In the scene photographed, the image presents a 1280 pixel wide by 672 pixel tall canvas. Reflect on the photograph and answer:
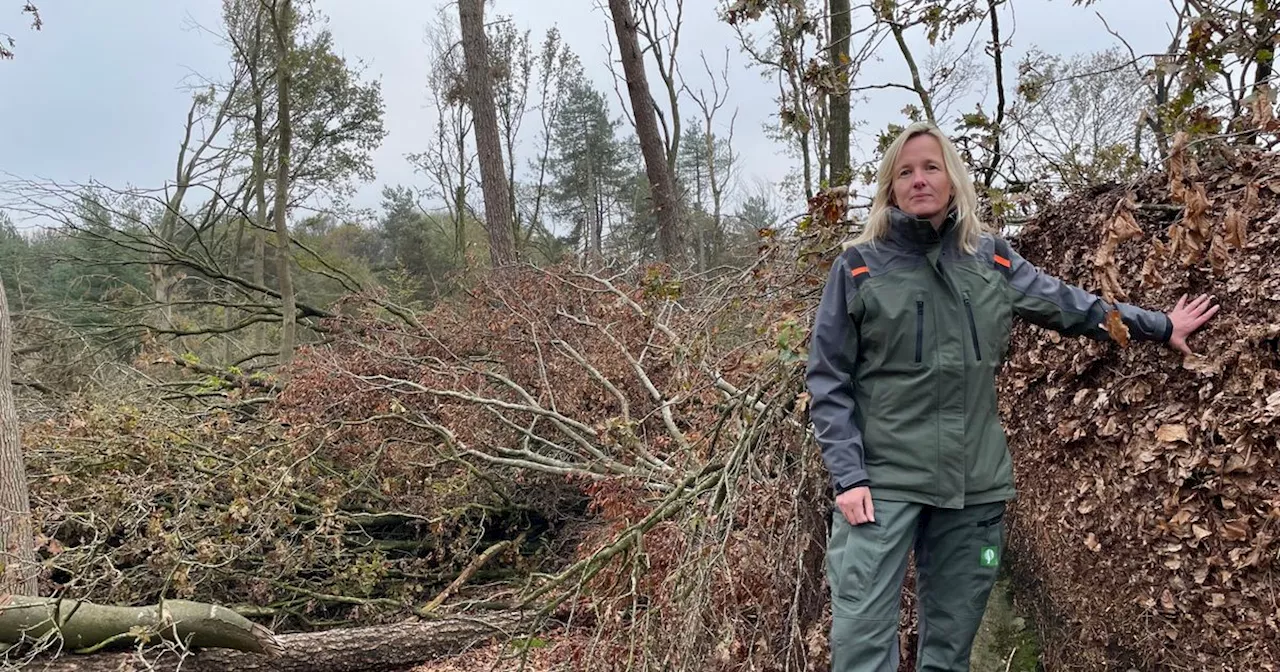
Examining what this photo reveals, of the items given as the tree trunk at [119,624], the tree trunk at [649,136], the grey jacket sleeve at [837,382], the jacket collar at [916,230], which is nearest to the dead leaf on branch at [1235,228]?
the jacket collar at [916,230]

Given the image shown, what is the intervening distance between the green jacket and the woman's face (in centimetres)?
6

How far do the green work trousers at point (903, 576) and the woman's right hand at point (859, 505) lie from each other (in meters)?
0.03

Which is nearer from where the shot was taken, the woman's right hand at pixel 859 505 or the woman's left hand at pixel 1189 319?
the woman's right hand at pixel 859 505

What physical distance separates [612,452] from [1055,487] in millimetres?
3650

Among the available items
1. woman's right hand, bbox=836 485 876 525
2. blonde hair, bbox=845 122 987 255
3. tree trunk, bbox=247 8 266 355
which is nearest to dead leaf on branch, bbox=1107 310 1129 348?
blonde hair, bbox=845 122 987 255

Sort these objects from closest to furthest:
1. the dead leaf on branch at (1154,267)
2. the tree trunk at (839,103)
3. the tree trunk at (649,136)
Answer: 1. the dead leaf on branch at (1154,267)
2. the tree trunk at (839,103)
3. the tree trunk at (649,136)

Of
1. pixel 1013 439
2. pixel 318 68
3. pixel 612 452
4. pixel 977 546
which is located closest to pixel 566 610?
pixel 612 452

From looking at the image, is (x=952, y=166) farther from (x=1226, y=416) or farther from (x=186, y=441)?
(x=186, y=441)

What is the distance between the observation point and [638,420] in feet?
18.2

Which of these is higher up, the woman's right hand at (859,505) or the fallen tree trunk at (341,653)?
the woman's right hand at (859,505)

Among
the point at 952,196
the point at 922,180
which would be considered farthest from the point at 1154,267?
the point at 922,180

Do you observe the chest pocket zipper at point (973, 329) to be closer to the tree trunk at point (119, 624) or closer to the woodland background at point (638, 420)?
the woodland background at point (638, 420)

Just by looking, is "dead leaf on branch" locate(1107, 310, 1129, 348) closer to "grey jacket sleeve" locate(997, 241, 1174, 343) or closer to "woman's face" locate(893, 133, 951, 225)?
"grey jacket sleeve" locate(997, 241, 1174, 343)

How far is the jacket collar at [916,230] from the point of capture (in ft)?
6.67
